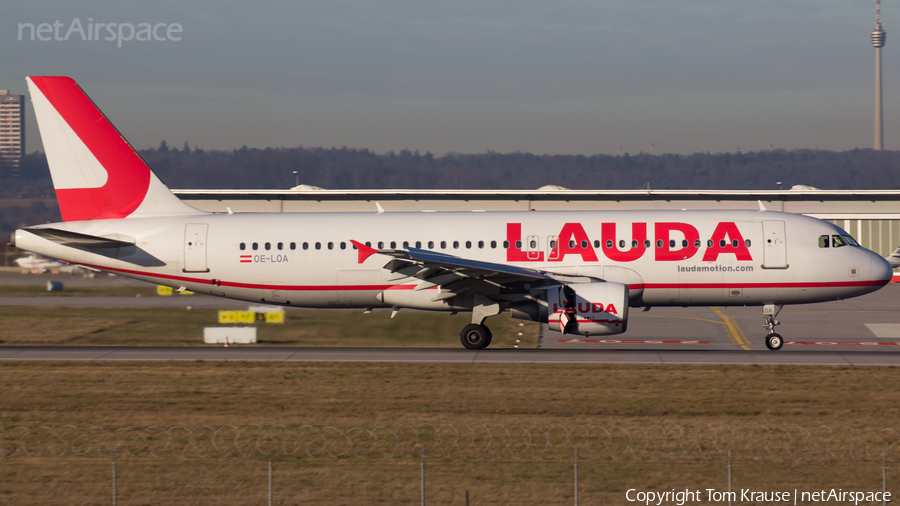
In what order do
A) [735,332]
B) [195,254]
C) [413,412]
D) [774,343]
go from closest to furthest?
[413,412], [774,343], [195,254], [735,332]

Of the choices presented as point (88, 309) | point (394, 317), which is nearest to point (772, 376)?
point (394, 317)

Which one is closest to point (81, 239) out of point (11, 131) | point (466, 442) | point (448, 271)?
point (448, 271)

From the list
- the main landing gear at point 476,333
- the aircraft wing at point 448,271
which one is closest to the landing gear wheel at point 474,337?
the main landing gear at point 476,333

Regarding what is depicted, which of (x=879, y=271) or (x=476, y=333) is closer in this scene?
(x=879, y=271)

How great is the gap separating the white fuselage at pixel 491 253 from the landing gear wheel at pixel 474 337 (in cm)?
89

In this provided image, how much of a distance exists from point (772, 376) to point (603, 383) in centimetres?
496

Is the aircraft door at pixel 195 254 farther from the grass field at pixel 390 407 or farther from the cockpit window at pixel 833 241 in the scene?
the cockpit window at pixel 833 241

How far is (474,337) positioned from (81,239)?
14437mm

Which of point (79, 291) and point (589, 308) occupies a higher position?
point (79, 291)

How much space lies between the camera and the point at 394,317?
32344mm

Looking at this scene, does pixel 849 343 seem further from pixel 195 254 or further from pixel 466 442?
pixel 195 254

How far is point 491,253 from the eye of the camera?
96.8ft

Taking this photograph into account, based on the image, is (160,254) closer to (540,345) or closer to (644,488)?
(540,345)

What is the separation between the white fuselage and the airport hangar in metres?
30.2
